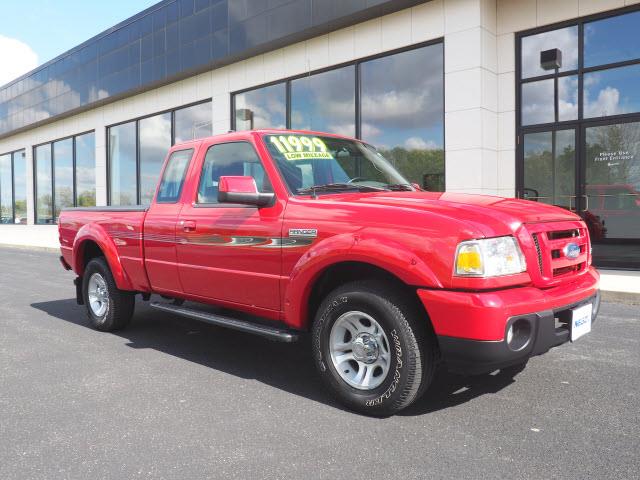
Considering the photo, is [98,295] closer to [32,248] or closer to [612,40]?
[612,40]

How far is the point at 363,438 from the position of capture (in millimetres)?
3092

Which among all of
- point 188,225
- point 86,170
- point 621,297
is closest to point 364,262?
point 188,225

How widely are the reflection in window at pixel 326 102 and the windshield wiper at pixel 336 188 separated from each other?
904 centimetres

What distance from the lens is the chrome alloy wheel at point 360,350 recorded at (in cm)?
340

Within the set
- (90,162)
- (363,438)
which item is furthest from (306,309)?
(90,162)

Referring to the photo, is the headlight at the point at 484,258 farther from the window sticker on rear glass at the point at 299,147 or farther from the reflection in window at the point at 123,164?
the reflection in window at the point at 123,164

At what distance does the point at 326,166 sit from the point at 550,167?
24.9 ft

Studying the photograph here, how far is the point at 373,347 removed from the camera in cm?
344

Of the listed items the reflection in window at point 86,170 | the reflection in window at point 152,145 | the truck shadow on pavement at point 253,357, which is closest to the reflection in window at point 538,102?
the truck shadow on pavement at point 253,357

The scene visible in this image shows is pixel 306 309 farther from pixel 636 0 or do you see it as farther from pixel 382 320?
pixel 636 0

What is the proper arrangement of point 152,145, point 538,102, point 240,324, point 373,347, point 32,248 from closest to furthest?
1. point 373,347
2. point 240,324
3. point 538,102
4. point 152,145
5. point 32,248

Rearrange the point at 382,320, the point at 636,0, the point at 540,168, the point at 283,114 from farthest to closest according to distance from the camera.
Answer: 1. the point at 283,114
2. the point at 540,168
3. the point at 636,0
4. the point at 382,320

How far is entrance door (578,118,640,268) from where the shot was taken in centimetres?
984

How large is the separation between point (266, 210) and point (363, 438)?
1.74 metres
